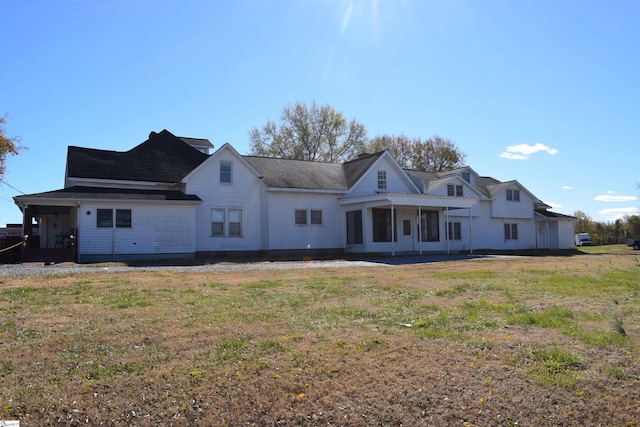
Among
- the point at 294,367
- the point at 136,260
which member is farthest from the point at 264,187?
the point at 294,367

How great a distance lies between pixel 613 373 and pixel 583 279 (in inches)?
337

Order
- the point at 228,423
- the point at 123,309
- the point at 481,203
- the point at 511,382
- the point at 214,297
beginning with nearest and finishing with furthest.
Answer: the point at 228,423, the point at 511,382, the point at 123,309, the point at 214,297, the point at 481,203

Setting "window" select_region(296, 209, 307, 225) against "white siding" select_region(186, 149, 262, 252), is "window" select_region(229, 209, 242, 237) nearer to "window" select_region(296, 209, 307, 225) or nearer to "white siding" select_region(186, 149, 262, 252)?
"white siding" select_region(186, 149, 262, 252)

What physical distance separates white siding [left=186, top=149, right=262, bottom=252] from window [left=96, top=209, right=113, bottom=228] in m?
4.27

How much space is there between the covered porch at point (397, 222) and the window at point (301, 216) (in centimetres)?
235

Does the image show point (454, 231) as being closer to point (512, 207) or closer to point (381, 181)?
point (512, 207)

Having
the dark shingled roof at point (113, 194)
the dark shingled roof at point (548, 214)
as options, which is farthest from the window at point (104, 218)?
the dark shingled roof at point (548, 214)

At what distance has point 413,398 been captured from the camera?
493 centimetres

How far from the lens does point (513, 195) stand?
40.0 metres

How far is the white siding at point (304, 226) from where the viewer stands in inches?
1138

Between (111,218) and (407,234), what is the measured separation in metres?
17.4

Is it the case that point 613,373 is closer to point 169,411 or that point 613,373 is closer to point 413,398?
point 413,398

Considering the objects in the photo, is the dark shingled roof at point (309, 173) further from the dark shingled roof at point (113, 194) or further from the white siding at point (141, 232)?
the white siding at point (141, 232)

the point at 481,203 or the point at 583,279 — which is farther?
the point at 481,203
